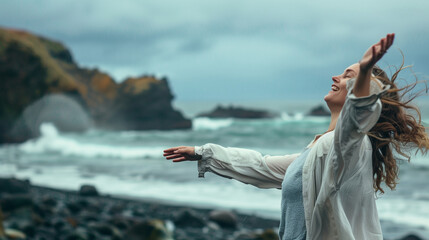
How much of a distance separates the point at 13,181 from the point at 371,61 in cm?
1148

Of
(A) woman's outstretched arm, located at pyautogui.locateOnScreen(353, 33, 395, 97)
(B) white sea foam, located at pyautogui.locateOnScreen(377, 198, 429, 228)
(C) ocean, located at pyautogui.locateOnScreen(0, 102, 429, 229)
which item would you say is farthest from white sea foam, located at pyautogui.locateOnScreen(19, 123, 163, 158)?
(A) woman's outstretched arm, located at pyautogui.locateOnScreen(353, 33, 395, 97)

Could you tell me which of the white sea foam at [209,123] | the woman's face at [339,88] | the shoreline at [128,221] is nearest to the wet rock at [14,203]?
the shoreline at [128,221]

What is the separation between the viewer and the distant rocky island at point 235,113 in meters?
44.3

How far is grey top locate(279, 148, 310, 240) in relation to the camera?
6.54ft

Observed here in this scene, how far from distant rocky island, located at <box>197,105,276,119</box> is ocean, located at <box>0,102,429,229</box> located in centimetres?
1031

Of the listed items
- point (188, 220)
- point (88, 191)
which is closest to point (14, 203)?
point (188, 220)

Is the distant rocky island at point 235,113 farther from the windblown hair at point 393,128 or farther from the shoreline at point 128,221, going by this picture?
the windblown hair at point 393,128

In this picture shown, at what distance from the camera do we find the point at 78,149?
26422 mm

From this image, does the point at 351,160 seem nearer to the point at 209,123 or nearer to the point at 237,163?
the point at 237,163

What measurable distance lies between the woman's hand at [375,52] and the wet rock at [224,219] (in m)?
7.65

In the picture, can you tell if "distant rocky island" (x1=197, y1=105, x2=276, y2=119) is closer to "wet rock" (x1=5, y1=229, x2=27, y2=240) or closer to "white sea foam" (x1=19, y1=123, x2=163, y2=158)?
"white sea foam" (x1=19, y1=123, x2=163, y2=158)

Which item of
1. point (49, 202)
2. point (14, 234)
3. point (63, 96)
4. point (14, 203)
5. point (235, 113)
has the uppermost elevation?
point (63, 96)

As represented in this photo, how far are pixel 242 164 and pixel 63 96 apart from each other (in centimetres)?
Answer: 3690

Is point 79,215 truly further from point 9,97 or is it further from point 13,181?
point 9,97
